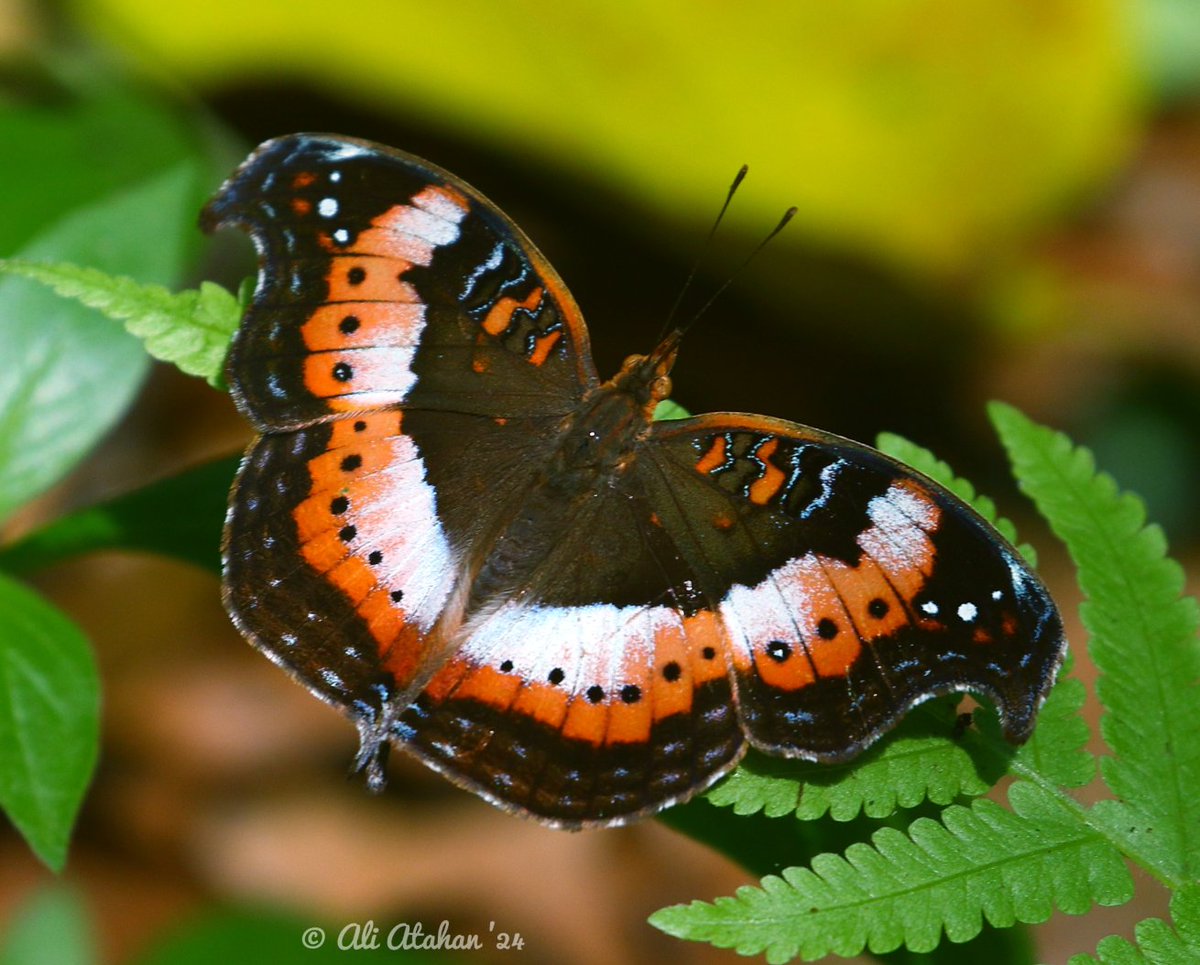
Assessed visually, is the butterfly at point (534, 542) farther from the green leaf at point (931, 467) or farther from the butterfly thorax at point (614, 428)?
the green leaf at point (931, 467)

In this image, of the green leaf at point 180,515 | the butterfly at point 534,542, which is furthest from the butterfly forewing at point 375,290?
the green leaf at point 180,515

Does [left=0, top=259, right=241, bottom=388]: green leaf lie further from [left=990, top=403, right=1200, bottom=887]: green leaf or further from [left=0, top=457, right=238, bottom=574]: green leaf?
[left=990, top=403, right=1200, bottom=887]: green leaf

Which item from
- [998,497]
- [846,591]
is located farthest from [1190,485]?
[846,591]

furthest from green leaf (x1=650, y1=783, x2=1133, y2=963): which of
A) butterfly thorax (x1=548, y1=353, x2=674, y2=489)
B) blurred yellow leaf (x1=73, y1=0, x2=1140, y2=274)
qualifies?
blurred yellow leaf (x1=73, y1=0, x2=1140, y2=274)

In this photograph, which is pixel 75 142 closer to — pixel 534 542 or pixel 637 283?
pixel 534 542

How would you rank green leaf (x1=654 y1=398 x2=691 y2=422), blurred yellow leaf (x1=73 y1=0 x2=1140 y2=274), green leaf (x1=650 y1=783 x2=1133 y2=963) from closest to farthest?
1. green leaf (x1=650 y1=783 x2=1133 y2=963)
2. green leaf (x1=654 y1=398 x2=691 y2=422)
3. blurred yellow leaf (x1=73 y1=0 x2=1140 y2=274)

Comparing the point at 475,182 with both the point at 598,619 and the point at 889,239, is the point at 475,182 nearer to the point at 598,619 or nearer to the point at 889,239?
the point at 889,239
